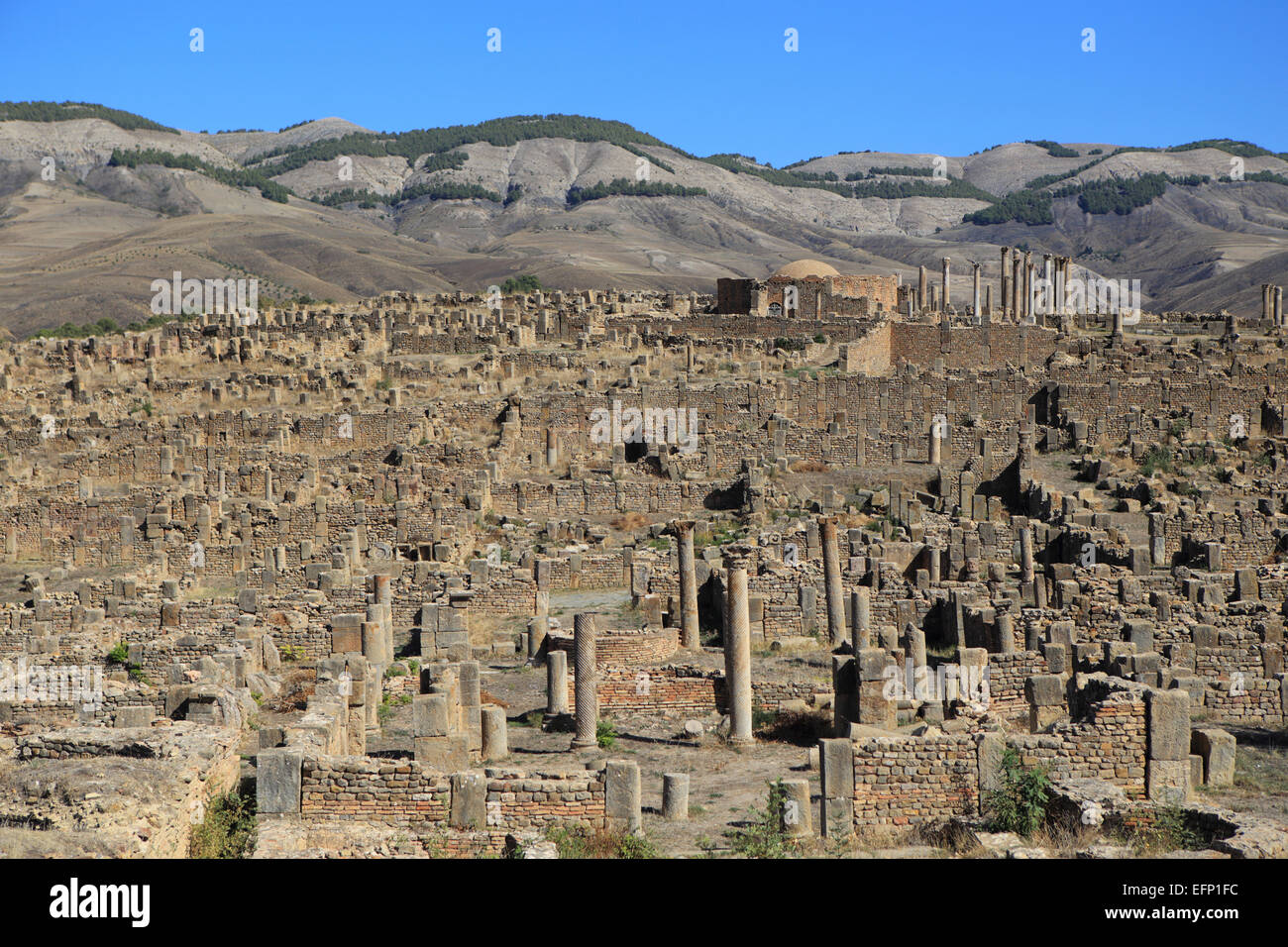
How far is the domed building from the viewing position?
61.9 meters

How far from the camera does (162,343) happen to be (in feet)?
189

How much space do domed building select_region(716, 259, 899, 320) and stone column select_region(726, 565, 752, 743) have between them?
4006 centimetres

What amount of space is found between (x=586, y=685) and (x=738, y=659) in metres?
1.86

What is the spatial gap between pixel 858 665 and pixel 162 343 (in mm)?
43313

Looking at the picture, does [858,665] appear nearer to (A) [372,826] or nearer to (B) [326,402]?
(A) [372,826]

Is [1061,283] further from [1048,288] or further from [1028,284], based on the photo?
[1048,288]

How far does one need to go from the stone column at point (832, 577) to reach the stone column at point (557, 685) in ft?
18.3

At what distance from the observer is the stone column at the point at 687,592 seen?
25.0 meters

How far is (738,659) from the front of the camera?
2036 cm

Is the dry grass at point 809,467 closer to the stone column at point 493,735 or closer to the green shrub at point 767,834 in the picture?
the stone column at point 493,735

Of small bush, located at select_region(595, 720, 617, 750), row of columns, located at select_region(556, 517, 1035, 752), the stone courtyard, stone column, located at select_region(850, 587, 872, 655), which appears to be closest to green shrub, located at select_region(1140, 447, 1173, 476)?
the stone courtyard

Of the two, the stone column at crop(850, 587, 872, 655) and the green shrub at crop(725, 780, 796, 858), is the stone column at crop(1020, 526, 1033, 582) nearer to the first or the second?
the stone column at crop(850, 587, 872, 655)

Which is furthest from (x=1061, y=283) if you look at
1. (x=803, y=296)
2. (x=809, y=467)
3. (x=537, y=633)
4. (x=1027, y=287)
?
(x=537, y=633)
